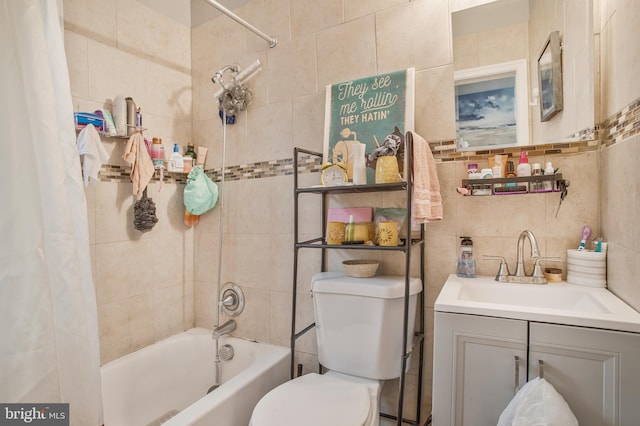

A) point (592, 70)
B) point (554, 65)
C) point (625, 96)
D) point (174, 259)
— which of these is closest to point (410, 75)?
point (554, 65)

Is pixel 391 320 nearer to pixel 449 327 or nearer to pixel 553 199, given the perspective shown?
pixel 449 327

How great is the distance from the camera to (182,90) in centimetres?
209

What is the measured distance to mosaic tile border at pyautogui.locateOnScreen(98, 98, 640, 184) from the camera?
3.28ft

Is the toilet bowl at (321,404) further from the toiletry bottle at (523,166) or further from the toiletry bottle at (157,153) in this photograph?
the toiletry bottle at (157,153)

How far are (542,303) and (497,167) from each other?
1.69 feet

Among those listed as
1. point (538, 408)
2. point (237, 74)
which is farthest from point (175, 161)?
point (538, 408)

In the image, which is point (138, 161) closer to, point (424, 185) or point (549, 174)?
point (424, 185)

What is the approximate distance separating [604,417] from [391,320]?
2.16 feet

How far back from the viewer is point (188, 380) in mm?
1853

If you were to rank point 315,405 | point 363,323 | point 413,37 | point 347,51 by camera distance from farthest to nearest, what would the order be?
point 347,51 < point 413,37 < point 363,323 < point 315,405

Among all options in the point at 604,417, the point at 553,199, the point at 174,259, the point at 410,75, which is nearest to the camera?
the point at 604,417

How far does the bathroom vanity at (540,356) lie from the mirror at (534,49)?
59cm

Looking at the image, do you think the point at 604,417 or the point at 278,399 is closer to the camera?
the point at 604,417

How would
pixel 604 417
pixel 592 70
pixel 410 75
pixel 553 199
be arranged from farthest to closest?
pixel 410 75
pixel 553 199
pixel 592 70
pixel 604 417
